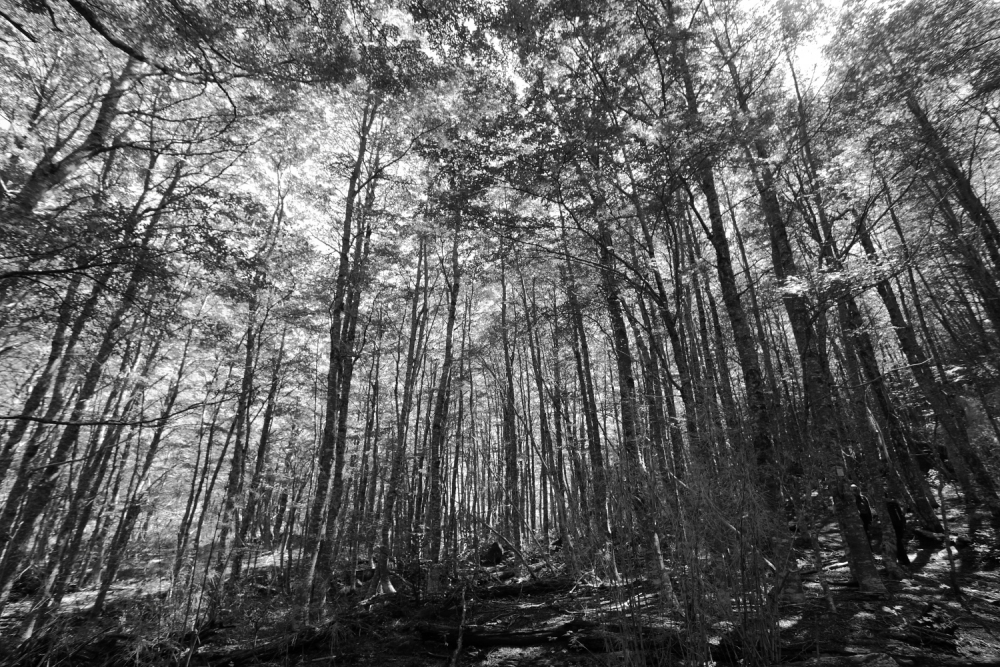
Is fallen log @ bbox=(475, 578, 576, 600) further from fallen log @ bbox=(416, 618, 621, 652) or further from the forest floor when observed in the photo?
fallen log @ bbox=(416, 618, 621, 652)

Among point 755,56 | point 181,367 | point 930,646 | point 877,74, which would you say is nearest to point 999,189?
point 877,74

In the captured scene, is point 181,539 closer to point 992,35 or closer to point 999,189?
point 992,35

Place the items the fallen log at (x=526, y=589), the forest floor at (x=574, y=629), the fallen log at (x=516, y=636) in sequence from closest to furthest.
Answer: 1. the forest floor at (x=574, y=629)
2. the fallen log at (x=516, y=636)
3. the fallen log at (x=526, y=589)

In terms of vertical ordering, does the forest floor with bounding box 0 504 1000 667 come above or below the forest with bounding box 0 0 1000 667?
below

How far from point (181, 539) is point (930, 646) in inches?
405

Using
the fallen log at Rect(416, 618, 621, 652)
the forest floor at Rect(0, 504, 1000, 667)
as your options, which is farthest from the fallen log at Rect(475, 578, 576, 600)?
the fallen log at Rect(416, 618, 621, 652)

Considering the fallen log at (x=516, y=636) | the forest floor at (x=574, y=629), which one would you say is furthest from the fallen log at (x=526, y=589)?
the fallen log at (x=516, y=636)

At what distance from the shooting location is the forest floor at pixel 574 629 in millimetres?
3670

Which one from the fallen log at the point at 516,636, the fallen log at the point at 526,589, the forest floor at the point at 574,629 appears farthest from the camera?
the fallen log at the point at 526,589

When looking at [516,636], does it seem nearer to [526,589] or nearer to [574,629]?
[574,629]

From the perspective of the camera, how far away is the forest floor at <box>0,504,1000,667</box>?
3.67 m

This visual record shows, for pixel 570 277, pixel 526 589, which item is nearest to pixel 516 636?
pixel 526 589

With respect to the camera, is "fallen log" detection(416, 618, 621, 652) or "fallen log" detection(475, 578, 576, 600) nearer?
"fallen log" detection(416, 618, 621, 652)

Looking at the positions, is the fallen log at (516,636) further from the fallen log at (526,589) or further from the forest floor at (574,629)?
the fallen log at (526,589)
